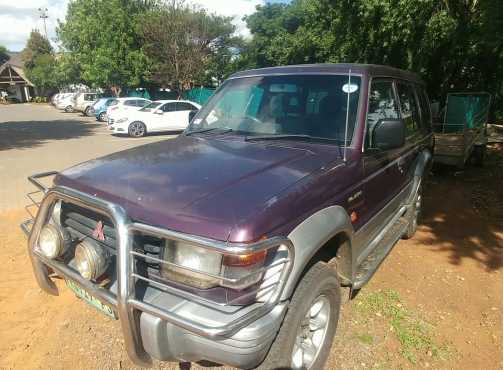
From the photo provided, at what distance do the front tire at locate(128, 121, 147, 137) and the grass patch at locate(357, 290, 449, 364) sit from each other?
13933 millimetres

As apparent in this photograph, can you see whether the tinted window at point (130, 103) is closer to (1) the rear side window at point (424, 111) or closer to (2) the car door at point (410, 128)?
(1) the rear side window at point (424, 111)

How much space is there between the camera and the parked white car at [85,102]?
28.3m

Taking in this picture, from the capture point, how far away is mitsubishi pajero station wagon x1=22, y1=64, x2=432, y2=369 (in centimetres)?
193

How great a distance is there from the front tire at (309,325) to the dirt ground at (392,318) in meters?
0.27

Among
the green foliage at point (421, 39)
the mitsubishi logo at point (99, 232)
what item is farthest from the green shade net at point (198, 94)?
the mitsubishi logo at point (99, 232)

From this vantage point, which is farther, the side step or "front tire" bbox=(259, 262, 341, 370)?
the side step

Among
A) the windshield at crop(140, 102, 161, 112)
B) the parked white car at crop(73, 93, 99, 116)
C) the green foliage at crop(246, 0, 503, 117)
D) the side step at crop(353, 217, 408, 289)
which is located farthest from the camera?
the parked white car at crop(73, 93, 99, 116)

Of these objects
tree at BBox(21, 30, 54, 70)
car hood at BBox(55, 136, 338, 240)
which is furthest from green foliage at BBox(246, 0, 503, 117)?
tree at BBox(21, 30, 54, 70)

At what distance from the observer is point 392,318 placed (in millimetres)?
3332

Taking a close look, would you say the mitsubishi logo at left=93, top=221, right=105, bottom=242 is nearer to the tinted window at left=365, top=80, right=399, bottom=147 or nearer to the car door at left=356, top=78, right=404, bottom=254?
the car door at left=356, top=78, right=404, bottom=254

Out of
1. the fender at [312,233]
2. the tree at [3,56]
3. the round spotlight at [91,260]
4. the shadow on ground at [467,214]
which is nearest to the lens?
the fender at [312,233]

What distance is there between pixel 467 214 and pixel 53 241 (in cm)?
570

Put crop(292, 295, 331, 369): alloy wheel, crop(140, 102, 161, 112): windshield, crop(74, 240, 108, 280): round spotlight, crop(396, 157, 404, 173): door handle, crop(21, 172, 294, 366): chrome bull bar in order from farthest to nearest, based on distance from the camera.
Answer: crop(140, 102, 161, 112): windshield < crop(396, 157, 404, 173): door handle < crop(292, 295, 331, 369): alloy wheel < crop(74, 240, 108, 280): round spotlight < crop(21, 172, 294, 366): chrome bull bar

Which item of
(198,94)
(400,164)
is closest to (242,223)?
(400,164)
